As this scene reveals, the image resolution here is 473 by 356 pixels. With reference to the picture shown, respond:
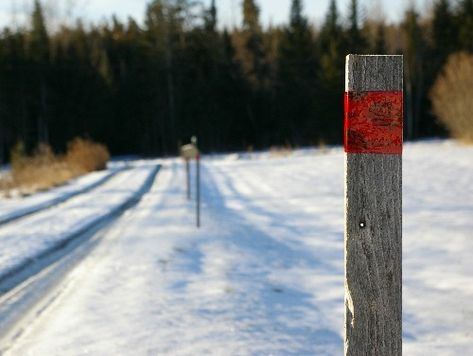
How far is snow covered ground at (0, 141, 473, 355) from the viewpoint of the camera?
344 cm

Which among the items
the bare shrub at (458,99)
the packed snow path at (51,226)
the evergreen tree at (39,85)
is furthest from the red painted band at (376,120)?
the evergreen tree at (39,85)

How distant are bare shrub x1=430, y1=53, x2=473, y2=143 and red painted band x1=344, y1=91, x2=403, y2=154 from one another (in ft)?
70.2

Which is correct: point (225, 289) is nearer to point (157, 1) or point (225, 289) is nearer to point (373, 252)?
point (373, 252)

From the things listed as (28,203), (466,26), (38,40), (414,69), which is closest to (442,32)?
(466,26)

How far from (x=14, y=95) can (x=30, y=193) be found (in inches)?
1111

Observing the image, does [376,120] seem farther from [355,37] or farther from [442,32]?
[442,32]

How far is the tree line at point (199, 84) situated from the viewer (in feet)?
133

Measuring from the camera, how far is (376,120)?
1569mm

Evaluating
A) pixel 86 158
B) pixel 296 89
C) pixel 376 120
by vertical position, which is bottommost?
pixel 86 158

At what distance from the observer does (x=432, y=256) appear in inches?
221

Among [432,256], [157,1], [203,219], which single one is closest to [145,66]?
[157,1]

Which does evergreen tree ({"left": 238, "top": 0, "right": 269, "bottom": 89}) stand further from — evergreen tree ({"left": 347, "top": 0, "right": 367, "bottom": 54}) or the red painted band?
the red painted band

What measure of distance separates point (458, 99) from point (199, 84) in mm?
23500

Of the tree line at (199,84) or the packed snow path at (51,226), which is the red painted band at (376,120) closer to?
the packed snow path at (51,226)
